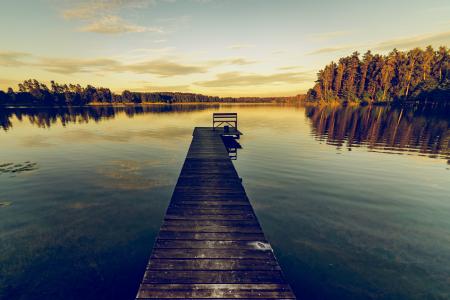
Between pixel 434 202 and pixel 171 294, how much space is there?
1421cm

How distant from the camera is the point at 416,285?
5953 mm

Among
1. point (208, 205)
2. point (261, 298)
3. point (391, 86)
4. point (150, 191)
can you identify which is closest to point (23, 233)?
point (150, 191)

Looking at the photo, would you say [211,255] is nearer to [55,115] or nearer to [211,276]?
[211,276]

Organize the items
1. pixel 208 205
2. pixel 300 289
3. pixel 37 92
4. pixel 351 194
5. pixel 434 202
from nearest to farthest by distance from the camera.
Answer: pixel 300 289 < pixel 208 205 < pixel 434 202 < pixel 351 194 < pixel 37 92

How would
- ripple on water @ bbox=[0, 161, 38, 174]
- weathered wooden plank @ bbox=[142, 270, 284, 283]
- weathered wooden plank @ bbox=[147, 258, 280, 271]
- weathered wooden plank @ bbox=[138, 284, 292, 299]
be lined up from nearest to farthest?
weathered wooden plank @ bbox=[138, 284, 292, 299]
weathered wooden plank @ bbox=[142, 270, 284, 283]
weathered wooden plank @ bbox=[147, 258, 280, 271]
ripple on water @ bbox=[0, 161, 38, 174]

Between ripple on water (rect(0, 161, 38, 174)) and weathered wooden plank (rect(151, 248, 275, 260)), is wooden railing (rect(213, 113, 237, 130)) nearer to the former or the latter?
ripple on water (rect(0, 161, 38, 174))

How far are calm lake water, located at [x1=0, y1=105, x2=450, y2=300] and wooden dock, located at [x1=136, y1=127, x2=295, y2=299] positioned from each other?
1644mm

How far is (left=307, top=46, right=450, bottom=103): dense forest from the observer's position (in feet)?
258

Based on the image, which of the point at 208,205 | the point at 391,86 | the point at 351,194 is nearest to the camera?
the point at 208,205

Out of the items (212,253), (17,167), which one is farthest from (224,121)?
(212,253)

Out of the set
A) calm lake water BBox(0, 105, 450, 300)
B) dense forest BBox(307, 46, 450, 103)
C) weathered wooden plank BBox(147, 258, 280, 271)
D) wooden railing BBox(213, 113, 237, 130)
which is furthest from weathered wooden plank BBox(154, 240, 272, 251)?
dense forest BBox(307, 46, 450, 103)

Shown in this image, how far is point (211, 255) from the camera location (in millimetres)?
5492

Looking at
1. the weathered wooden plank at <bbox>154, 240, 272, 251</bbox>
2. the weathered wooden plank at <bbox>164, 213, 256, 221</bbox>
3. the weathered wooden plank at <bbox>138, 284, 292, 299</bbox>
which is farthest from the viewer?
the weathered wooden plank at <bbox>164, 213, 256, 221</bbox>

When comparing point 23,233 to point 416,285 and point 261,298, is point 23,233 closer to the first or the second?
point 261,298
